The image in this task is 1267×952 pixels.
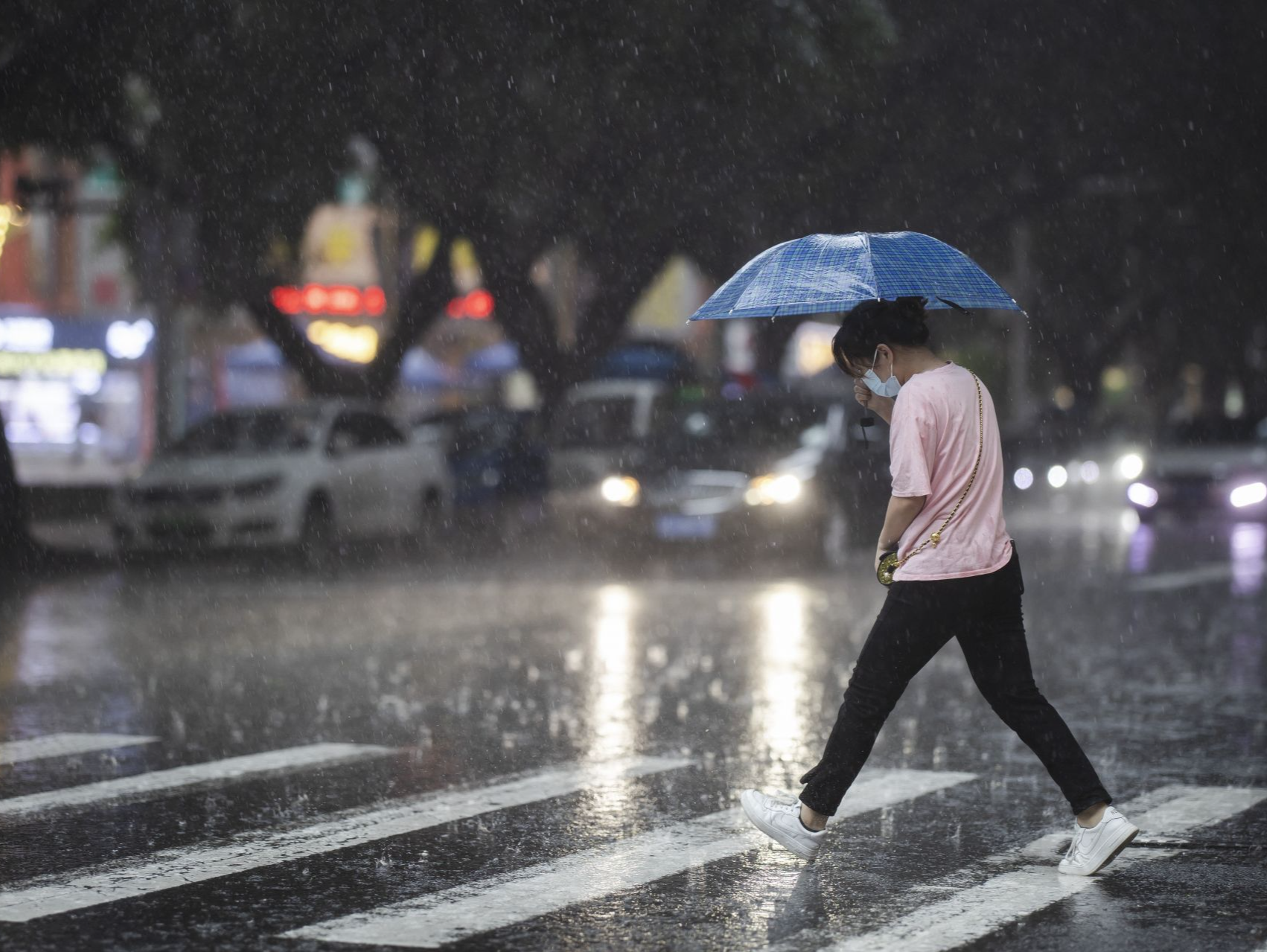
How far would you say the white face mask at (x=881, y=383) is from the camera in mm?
6211

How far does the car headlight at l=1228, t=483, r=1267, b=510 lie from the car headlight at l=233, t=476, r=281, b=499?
37.0 feet

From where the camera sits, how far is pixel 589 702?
9.98 meters

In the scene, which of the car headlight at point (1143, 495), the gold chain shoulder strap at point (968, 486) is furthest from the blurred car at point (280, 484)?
the gold chain shoulder strap at point (968, 486)

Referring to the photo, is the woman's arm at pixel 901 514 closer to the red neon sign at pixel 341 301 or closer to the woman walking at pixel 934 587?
the woman walking at pixel 934 587

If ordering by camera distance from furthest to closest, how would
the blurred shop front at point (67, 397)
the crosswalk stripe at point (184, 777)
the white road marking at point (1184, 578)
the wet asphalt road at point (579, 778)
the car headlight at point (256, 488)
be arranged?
the blurred shop front at point (67, 397)
the car headlight at point (256, 488)
the white road marking at point (1184, 578)
the crosswalk stripe at point (184, 777)
the wet asphalt road at point (579, 778)

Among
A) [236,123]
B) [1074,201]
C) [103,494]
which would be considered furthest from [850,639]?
[1074,201]

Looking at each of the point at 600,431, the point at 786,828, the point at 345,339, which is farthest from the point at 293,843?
the point at 345,339

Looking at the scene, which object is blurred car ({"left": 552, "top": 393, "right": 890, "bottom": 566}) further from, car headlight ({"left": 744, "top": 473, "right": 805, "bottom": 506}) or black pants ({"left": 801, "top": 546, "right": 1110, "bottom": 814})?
black pants ({"left": 801, "top": 546, "right": 1110, "bottom": 814})

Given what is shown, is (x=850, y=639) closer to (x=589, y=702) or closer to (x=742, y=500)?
(x=589, y=702)

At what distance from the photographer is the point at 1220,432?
2469 centimetres

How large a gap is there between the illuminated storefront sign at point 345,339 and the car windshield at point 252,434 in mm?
27322

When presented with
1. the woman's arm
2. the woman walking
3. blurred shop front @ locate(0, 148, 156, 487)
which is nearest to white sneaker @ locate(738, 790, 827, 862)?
the woman walking

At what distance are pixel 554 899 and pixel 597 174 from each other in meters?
19.3

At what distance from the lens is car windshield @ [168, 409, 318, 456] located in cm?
1923
